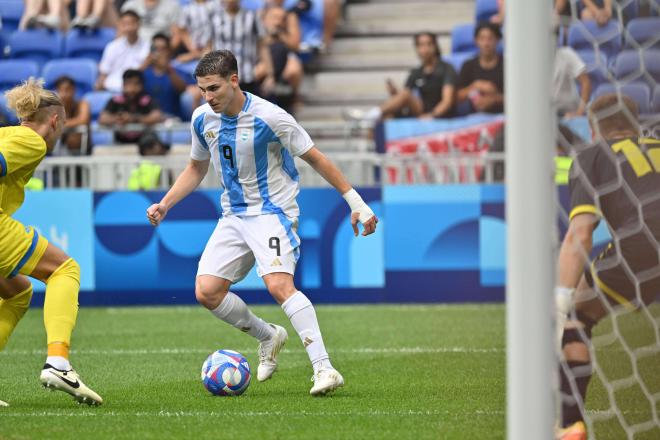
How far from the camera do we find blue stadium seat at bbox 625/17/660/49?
6.82 m

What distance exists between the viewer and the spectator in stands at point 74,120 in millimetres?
15062

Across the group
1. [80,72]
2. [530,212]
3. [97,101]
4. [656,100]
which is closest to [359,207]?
[656,100]

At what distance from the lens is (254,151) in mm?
7297

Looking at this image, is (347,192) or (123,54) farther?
(123,54)

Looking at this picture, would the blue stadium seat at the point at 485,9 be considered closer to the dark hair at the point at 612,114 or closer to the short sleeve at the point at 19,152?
the dark hair at the point at 612,114

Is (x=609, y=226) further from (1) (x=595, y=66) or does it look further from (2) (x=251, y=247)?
(2) (x=251, y=247)

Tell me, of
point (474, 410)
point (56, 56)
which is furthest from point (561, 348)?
point (56, 56)

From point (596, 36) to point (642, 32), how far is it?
1000mm

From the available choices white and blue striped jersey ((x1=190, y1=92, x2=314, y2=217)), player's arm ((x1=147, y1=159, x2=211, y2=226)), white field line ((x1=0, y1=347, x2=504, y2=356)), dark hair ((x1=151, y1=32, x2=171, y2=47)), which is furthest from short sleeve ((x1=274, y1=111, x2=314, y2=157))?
dark hair ((x1=151, y1=32, x2=171, y2=47))

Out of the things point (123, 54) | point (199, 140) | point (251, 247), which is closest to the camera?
point (251, 247)

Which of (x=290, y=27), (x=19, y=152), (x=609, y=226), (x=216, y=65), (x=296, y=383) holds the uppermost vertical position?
(x=216, y=65)

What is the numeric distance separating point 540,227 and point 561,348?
1520 millimetres

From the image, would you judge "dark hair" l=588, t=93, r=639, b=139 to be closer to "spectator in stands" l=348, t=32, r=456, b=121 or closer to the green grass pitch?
the green grass pitch

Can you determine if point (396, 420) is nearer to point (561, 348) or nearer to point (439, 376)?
point (561, 348)
